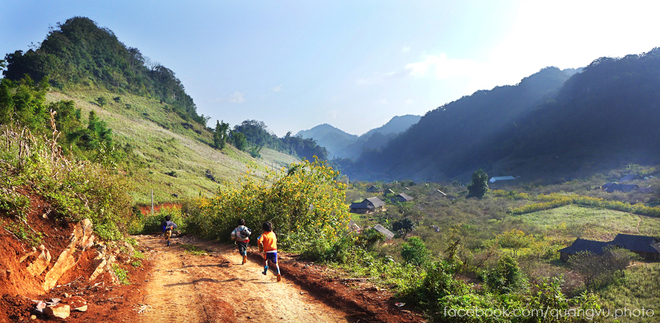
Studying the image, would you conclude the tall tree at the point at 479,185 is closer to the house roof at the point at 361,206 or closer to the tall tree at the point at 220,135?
the house roof at the point at 361,206

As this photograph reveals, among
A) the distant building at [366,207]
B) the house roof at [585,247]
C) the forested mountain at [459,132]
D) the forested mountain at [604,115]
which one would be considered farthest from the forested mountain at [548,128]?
the house roof at [585,247]

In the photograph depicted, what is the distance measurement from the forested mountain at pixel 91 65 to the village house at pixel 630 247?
65242 mm

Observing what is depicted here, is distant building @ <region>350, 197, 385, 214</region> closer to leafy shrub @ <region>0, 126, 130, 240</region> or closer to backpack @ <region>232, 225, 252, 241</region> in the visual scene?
backpack @ <region>232, 225, 252, 241</region>

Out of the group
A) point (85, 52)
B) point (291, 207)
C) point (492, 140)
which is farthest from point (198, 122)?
point (492, 140)

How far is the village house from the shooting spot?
2416 cm

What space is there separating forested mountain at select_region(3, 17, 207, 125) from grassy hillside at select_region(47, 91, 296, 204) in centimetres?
484

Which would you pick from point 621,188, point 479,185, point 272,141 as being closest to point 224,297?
point 479,185

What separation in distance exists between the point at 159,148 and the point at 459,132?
13656 centimetres

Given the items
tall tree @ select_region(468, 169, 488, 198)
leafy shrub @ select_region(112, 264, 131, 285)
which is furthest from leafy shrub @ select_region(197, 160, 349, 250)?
tall tree @ select_region(468, 169, 488, 198)

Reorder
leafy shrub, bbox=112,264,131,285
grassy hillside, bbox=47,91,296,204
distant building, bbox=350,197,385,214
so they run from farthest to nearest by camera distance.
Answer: distant building, bbox=350,197,385,214 → grassy hillside, bbox=47,91,296,204 → leafy shrub, bbox=112,264,131,285

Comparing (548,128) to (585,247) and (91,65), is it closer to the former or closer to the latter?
(585,247)

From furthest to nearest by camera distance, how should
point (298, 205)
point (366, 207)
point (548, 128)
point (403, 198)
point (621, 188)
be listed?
point (548, 128) → point (403, 198) → point (366, 207) → point (621, 188) → point (298, 205)

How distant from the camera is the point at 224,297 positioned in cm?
473

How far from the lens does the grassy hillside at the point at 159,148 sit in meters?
35.3
